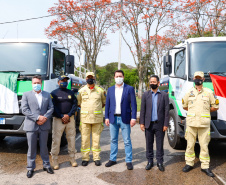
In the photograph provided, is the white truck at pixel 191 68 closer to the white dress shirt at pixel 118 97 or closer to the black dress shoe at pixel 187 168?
the black dress shoe at pixel 187 168

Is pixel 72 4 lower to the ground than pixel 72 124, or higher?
higher

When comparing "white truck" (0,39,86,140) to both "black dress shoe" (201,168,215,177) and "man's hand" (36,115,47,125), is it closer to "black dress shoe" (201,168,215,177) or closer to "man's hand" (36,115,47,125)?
"man's hand" (36,115,47,125)

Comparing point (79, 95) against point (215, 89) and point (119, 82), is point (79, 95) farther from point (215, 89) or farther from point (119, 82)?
point (215, 89)

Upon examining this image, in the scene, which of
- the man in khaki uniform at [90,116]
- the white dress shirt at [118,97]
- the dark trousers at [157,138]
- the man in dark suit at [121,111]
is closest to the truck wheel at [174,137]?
the dark trousers at [157,138]

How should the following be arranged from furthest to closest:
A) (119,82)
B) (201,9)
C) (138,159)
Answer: (201,9)
(138,159)
(119,82)

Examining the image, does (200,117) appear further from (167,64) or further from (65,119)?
(65,119)

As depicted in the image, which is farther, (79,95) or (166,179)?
(79,95)

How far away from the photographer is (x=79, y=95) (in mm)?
5207

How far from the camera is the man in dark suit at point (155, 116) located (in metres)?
4.83

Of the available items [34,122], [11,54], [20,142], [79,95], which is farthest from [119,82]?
[20,142]

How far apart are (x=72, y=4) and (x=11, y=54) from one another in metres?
14.5

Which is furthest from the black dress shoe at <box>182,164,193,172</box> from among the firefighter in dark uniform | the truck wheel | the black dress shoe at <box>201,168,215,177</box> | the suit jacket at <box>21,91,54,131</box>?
the suit jacket at <box>21,91,54,131</box>

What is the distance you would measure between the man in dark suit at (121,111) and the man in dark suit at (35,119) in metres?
1.14

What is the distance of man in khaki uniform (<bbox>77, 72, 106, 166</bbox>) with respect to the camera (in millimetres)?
5062
